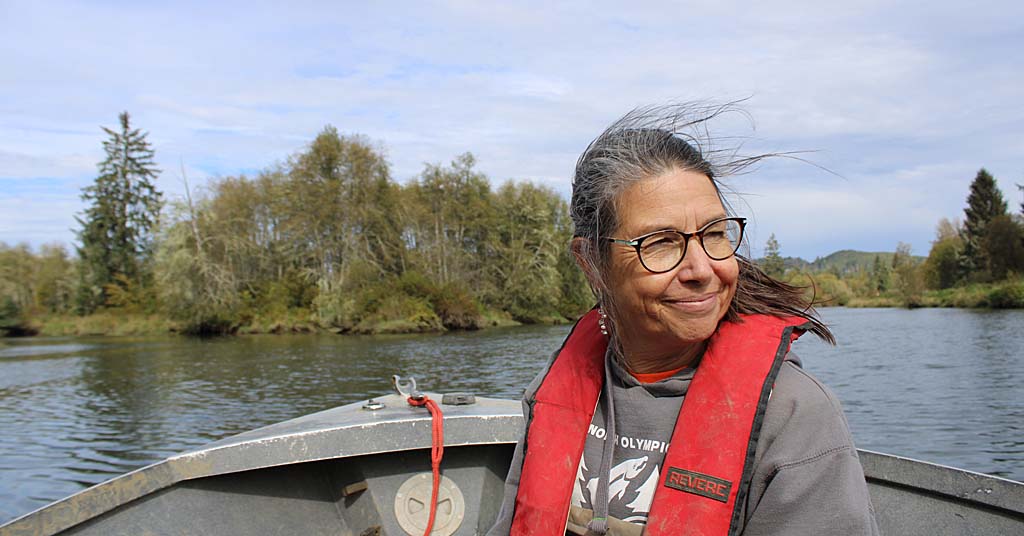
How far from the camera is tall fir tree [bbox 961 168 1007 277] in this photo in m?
52.2

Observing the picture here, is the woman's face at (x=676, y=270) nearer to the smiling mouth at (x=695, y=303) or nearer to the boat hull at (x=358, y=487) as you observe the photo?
the smiling mouth at (x=695, y=303)

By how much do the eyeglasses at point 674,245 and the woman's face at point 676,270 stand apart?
0.03ft

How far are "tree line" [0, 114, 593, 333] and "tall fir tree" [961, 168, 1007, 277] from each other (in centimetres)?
3265

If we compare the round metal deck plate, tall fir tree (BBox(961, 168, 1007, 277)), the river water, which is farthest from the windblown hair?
tall fir tree (BBox(961, 168, 1007, 277))

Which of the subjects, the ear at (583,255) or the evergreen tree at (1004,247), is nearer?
the ear at (583,255)

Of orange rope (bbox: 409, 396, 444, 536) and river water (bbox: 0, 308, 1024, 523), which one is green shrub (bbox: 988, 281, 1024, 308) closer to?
river water (bbox: 0, 308, 1024, 523)

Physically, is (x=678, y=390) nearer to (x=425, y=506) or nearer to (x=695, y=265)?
(x=695, y=265)

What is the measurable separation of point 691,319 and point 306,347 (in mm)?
25248

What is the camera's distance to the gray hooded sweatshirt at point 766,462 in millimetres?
1108

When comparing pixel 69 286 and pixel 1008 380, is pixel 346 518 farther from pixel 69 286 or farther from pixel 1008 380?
pixel 69 286

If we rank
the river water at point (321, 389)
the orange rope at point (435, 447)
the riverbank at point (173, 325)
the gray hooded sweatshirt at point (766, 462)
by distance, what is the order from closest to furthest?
the gray hooded sweatshirt at point (766, 462), the orange rope at point (435, 447), the river water at point (321, 389), the riverbank at point (173, 325)

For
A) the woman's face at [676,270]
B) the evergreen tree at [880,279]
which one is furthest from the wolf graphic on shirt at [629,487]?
the evergreen tree at [880,279]

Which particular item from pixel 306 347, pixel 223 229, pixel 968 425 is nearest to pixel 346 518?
pixel 968 425

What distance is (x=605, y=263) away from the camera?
1458 mm
